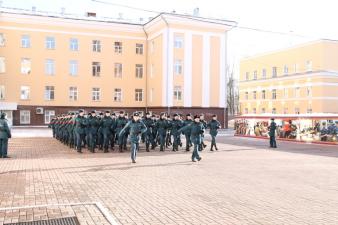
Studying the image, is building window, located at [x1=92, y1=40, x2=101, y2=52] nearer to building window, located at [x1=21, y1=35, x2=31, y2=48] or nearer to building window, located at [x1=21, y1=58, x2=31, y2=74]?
building window, located at [x1=21, y1=35, x2=31, y2=48]

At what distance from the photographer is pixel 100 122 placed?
764 inches

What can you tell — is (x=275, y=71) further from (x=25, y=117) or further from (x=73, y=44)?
(x=25, y=117)

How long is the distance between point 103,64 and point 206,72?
12.3 metres

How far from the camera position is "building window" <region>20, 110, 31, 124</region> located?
4666 cm

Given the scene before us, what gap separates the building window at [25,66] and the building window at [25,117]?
4.46 m

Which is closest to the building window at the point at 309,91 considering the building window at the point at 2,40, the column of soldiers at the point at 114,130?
the building window at the point at 2,40

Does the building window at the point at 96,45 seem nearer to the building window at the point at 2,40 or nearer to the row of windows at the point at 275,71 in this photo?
the building window at the point at 2,40

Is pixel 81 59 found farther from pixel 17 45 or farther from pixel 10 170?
pixel 10 170

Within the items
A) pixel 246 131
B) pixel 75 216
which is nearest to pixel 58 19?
pixel 246 131

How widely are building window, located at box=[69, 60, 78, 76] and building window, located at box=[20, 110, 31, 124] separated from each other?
6599mm

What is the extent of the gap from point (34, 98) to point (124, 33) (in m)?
12.9

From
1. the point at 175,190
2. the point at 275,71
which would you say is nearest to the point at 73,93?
the point at 275,71

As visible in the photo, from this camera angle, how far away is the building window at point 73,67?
48438 mm

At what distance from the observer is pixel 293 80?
59.9m
